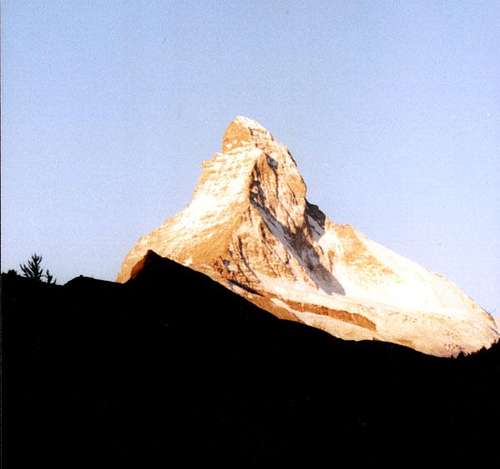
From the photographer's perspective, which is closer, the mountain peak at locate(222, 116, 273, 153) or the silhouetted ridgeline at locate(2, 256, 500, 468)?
the silhouetted ridgeline at locate(2, 256, 500, 468)

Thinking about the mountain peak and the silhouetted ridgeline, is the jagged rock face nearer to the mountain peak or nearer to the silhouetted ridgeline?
the mountain peak

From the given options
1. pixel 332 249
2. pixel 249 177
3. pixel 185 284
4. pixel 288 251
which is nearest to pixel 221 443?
pixel 185 284

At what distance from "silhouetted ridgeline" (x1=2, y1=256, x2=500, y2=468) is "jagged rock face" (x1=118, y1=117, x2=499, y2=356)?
65316 millimetres

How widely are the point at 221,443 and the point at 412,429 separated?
4.65 m

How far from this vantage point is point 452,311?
132m

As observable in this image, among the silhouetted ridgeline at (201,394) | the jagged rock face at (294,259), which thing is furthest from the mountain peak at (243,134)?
the silhouetted ridgeline at (201,394)

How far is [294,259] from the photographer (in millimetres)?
126688

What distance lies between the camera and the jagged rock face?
101500 millimetres

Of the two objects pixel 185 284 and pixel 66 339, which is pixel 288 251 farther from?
pixel 66 339

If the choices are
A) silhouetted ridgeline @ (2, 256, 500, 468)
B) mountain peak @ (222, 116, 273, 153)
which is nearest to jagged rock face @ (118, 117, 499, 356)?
mountain peak @ (222, 116, 273, 153)

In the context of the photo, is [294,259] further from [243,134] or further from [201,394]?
[201,394]

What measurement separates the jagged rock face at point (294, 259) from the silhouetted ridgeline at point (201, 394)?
214 ft

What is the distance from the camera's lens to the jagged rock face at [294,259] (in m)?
102

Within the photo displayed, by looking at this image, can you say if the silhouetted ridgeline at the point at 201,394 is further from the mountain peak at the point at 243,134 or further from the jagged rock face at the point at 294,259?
the mountain peak at the point at 243,134
